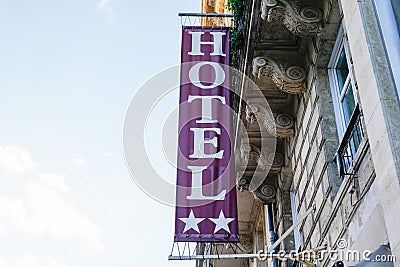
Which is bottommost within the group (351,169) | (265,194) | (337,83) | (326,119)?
(351,169)

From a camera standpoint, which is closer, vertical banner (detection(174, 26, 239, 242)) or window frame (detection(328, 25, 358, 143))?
window frame (detection(328, 25, 358, 143))

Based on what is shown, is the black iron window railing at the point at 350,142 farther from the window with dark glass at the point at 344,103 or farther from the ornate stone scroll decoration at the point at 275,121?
the ornate stone scroll decoration at the point at 275,121

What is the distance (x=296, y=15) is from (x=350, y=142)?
8.41ft

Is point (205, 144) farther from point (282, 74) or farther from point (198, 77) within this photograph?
point (282, 74)

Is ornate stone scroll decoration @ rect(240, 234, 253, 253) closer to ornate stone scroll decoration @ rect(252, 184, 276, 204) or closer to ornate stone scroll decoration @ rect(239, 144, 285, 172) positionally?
ornate stone scroll decoration @ rect(252, 184, 276, 204)

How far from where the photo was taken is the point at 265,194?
47.2 ft

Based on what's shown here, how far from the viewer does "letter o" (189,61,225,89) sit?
476 inches

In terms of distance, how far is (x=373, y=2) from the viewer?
679 cm

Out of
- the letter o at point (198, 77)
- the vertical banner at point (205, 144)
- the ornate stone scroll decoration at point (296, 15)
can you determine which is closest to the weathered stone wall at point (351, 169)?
the ornate stone scroll decoration at point (296, 15)

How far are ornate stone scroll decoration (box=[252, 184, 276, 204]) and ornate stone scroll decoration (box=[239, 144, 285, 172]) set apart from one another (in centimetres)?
64

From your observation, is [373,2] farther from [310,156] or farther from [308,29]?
[310,156]

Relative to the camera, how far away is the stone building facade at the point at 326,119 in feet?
20.5

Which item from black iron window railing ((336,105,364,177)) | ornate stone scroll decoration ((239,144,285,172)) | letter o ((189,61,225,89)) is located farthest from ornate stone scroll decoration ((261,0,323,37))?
ornate stone scroll decoration ((239,144,285,172))

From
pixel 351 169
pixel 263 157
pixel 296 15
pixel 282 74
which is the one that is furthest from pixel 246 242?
→ pixel 351 169
